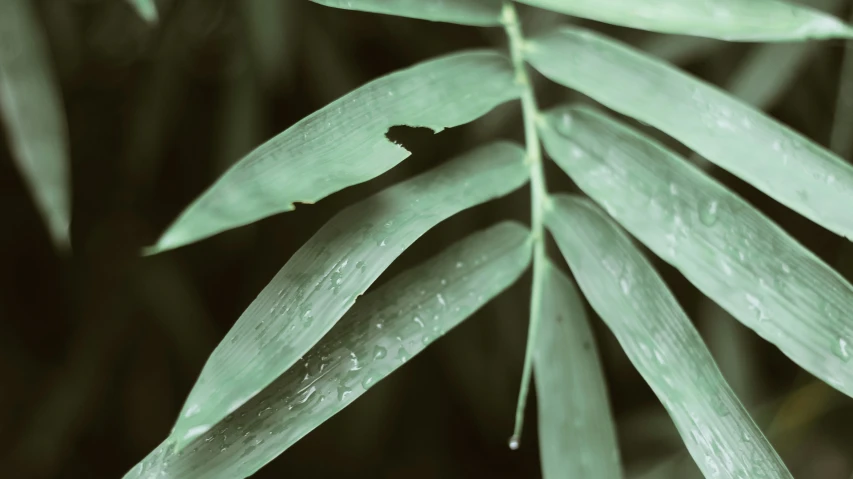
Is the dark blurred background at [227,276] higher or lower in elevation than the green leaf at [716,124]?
higher

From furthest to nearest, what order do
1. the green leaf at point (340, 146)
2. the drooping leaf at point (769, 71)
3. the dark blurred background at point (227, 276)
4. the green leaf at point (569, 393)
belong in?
1. the dark blurred background at point (227, 276)
2. the drooping leaf at point (769, 71)
3. the green leaf at point (569, 393)
4. the green leaf at point (340, 146)

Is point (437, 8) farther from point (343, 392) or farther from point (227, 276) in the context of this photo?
point (227, 276)

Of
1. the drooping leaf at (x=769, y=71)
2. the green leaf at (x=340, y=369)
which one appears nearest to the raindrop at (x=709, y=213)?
the green leaf at (x=340, y=369)

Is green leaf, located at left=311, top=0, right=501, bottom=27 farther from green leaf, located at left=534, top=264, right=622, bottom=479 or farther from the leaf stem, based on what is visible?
green leaf, located at left=534, top=264, right=622, bottom=479

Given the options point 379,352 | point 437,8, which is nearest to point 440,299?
point 379,352

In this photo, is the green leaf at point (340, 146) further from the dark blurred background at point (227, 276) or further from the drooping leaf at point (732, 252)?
the dark blurred background at point (227, 276)

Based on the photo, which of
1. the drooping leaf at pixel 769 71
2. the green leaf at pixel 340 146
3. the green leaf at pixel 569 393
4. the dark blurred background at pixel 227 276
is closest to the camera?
the green leaf at pixel 340 146

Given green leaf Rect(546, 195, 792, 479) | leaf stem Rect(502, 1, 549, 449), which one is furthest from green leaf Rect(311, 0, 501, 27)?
green leaf Rect(546, 195, 792, 479)
